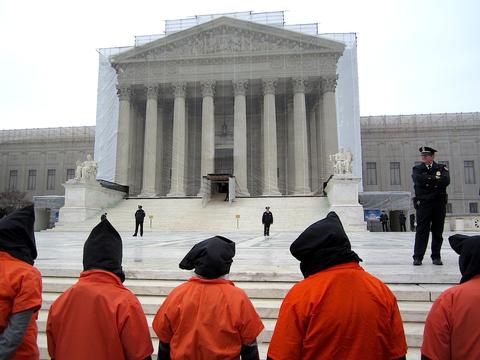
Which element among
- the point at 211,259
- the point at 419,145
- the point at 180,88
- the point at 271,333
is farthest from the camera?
the point at 419,145

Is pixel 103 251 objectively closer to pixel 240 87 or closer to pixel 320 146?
pixel 240 87

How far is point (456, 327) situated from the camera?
2311mm

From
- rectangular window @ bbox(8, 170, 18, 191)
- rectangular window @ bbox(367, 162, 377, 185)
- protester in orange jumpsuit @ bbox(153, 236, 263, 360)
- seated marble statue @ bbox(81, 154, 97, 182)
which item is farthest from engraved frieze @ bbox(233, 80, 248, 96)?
rectangular window @ bbox(8, 170, 18, 191)

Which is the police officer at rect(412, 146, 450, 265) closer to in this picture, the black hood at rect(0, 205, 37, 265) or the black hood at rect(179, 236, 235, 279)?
the black hood at rect(179, 236, 235, 279)

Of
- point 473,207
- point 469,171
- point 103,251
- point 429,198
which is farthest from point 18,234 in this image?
point 469,171

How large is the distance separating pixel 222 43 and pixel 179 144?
995cm

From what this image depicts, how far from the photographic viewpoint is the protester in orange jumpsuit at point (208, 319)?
97.2 inches

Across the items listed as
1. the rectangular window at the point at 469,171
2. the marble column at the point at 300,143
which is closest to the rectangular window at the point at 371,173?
the rectangular window at the point at 469,171

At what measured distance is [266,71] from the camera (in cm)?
3622

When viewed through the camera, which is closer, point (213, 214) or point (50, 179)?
point (213, 214)

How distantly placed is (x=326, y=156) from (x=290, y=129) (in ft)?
18.4

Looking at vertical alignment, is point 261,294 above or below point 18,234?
below

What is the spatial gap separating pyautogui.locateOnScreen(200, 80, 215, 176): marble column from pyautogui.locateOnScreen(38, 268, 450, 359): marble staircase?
29341mm

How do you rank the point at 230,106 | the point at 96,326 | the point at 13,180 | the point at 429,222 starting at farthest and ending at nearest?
the point at 13,180, the point at 230,106, the point at 429,222, the point at 96,326
